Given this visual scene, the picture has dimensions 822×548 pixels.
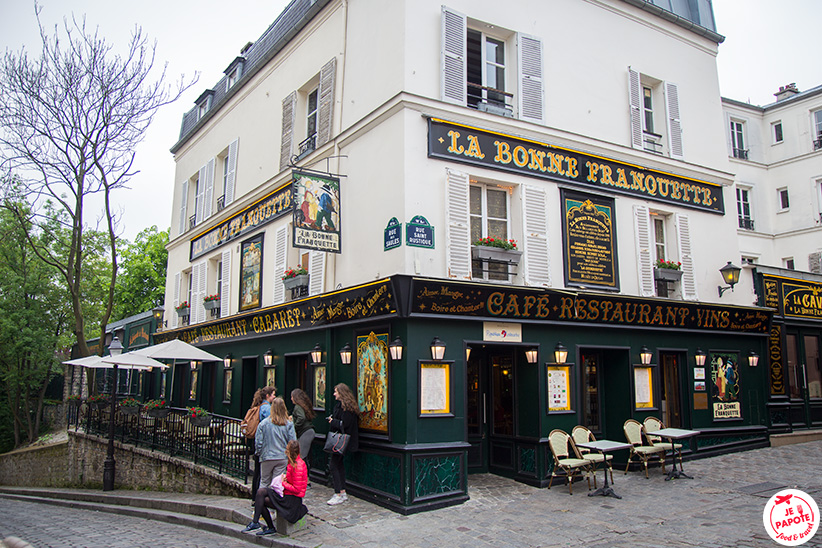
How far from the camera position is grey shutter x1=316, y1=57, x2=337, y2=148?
1154 centimetres

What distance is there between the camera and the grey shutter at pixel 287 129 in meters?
12.9

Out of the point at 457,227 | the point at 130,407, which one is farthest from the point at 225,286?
the point at 457,227

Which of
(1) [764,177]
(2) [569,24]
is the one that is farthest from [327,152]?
(1) [764,177]

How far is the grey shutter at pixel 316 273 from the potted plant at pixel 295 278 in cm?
11

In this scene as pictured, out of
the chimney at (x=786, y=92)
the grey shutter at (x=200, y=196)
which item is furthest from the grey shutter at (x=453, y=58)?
the chimney at (x=786, y=92)

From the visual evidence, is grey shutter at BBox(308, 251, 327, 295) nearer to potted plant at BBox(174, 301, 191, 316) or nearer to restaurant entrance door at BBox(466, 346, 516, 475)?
restaurant entrance door at BBox(466, 346, 516, 475)

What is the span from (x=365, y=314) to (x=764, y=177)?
17.1 meters

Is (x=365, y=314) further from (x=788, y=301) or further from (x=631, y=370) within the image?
(x=788, y=301)

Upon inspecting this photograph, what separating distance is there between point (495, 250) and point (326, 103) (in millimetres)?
4826

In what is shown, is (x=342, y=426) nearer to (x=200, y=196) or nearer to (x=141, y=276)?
(x=200, y=196)

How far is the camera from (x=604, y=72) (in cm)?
1173

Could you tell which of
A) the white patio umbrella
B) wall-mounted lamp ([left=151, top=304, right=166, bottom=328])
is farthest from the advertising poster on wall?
wall-mounted lamp ([left=151, top=304, right=166, bottom=328])

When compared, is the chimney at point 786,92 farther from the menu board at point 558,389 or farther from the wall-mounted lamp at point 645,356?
the menu board at point 558,389

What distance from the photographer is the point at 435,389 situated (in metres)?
8.69
